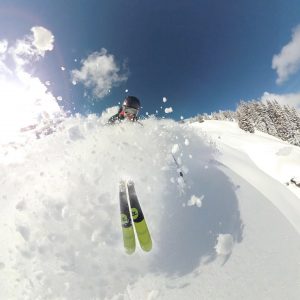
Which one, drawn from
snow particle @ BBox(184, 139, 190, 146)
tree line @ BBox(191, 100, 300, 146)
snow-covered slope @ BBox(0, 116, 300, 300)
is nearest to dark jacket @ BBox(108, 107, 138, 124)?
snow-covered slope @ BBox(0, 116, 300, 300)

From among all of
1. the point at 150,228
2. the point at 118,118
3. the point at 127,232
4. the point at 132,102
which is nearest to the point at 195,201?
the point at 150,228

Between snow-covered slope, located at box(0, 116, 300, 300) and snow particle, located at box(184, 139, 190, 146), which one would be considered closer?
snow-covered slope, located at box(0, 116, 300, 300)

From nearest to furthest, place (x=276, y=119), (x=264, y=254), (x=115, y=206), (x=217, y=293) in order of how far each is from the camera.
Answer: (x=217, y=293) → (x=264, y=254) → (x=115, y=206) → (x=276, y=119)

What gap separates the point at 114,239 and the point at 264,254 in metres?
3.57

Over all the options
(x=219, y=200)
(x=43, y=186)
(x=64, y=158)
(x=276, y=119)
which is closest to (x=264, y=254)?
(x=219, y=200)

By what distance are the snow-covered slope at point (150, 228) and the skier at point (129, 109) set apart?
806mm

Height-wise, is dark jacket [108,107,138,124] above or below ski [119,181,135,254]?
above

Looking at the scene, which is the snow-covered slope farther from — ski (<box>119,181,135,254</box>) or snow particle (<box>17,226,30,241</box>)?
ski (<box>119,181,135,254</box>)

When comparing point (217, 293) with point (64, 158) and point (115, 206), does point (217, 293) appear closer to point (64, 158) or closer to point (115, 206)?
point (115, 206)

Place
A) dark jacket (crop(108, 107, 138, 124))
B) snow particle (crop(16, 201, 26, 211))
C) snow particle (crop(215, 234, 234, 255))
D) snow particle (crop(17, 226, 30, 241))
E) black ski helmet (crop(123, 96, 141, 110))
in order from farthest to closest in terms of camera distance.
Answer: dark jacket (crop(108, 107, 138, 124)) < black ski helmet (crop(123, 96, 141, 110)) < snow particle (crop(16, 201, 26, 211)) < snow particle (crop(17, 226, 30, 241)) < snow particle (crop(215, 234, 234, 255))

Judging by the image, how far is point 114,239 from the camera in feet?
22.6

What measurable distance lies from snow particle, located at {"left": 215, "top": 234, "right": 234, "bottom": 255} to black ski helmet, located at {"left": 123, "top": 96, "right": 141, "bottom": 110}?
18.2 ft

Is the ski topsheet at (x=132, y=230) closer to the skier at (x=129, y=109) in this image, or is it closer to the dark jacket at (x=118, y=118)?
the skier at (x=129, y=109)

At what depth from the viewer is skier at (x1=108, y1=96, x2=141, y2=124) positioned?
403 inches
